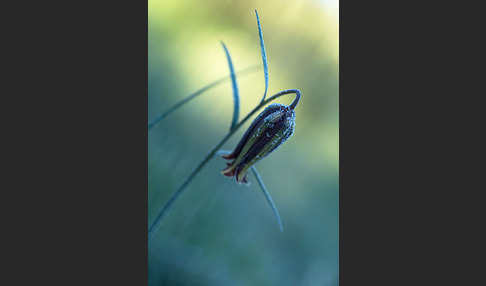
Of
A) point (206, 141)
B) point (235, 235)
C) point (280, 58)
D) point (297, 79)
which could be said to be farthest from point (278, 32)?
point (235, 235)

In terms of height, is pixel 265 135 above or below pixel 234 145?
below

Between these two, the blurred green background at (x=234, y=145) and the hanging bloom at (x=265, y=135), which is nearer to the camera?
the hanging bloom at (x=265, y=135)

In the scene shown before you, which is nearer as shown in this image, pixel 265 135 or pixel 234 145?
pixel 265 135

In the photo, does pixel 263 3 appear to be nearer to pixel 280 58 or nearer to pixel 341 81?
pixel 280 58

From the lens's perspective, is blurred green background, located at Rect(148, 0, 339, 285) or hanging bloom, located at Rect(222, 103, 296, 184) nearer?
hanging bloom, located at Rect(222, 103, 296, 184)
